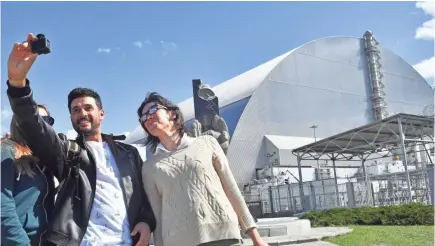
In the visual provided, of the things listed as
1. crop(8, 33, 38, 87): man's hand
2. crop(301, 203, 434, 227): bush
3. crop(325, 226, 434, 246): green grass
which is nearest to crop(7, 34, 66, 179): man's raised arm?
crop(8, 33, 38, 87): man's hand

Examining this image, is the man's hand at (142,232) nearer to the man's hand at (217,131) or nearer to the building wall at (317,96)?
the man's hand at (217,131)

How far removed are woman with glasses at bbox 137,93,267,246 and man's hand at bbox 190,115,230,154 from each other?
415 centimetres

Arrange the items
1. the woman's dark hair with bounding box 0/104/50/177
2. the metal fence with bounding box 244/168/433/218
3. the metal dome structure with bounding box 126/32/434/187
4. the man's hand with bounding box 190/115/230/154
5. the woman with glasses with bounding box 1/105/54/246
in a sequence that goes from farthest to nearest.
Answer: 1. the metal dome structure with bounding box 126/32/434/187
2. the metal fence with bounding box 244/168/433/218
3. the man's hand with bounding box 190/115/230/154
4. the woman's dark hair with bounding box 0/104/50/177
5. the woman with glasses with bounding box 1/105/54/246

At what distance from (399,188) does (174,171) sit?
2546 cm

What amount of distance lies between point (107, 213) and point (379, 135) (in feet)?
79.8

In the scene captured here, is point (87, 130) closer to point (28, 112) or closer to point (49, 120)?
point (49, 120)

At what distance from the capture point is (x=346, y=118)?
37.5m

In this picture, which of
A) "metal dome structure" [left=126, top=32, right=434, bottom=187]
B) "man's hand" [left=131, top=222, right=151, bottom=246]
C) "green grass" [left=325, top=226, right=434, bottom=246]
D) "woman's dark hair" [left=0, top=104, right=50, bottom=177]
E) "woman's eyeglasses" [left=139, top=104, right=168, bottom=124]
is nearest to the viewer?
"woman's dark hair" [left=0, top=104, right=50, bottom=177]

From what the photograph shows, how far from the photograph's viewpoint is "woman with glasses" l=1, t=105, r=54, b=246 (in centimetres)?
208

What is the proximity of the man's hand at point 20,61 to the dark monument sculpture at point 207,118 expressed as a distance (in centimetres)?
486

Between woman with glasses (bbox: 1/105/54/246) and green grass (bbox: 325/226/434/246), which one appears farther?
green grass (bbox: 325/226/434/246)

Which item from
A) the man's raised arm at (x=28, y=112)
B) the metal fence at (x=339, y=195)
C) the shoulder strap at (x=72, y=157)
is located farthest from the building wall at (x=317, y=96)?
the man's raised arm at (x=28, y=112)

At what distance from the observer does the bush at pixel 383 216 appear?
11.7 metres

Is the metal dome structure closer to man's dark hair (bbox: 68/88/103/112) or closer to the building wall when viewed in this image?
the building wall
